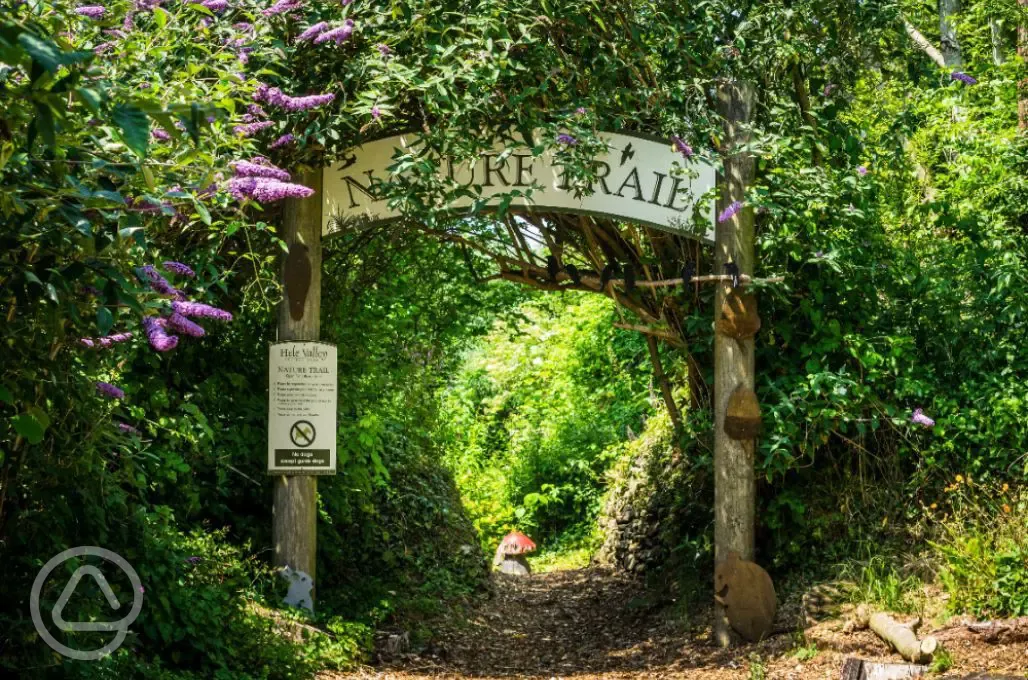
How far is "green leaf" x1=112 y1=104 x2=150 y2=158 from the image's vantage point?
262 cm

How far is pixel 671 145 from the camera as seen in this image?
7348 millimetres

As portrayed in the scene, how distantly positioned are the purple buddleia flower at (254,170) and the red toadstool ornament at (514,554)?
871 centimetres

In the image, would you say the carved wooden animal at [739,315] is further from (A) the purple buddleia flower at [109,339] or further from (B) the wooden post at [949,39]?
(B) the wooden post at [949,39]

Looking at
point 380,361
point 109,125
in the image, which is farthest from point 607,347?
point 109,125

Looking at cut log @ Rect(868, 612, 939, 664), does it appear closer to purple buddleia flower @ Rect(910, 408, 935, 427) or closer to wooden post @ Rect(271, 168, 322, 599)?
purple buddleia flower @ Rect(910, 408, 935, 427)

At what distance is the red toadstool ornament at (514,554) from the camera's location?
14.4 meters

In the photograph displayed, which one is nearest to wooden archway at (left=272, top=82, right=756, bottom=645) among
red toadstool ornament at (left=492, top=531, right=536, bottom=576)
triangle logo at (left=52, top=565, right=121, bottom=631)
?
triangle logo at (left=52, top=565, right=121, bottom=631)

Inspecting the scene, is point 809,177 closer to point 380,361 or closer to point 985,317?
point 985,317

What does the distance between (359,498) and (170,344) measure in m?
4.35

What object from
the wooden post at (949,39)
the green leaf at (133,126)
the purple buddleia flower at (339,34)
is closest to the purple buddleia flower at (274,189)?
the purple buddleia flower at (339,34)

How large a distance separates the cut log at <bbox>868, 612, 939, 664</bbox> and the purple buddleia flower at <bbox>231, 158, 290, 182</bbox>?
417cm

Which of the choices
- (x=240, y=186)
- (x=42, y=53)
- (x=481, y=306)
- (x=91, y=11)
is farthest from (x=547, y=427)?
(x=42, y=53)

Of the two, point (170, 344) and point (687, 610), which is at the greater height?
point (170, 344)

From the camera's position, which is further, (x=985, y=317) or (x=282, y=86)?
(x=985, y=317)
